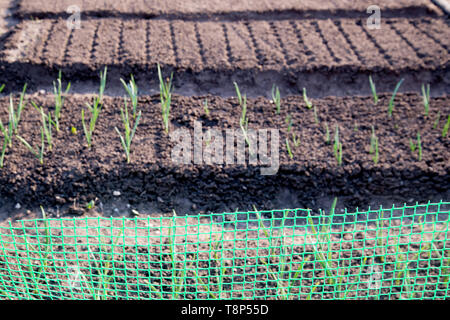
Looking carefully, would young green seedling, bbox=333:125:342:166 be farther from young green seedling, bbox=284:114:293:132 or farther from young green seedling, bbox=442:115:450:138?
young green seedling, bbox=442:115:450:138

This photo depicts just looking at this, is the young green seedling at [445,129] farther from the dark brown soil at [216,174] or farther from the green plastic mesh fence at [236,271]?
the green plastic mesh fence at [236,271]

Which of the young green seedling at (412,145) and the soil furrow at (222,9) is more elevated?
the soil furrow at (222,9)

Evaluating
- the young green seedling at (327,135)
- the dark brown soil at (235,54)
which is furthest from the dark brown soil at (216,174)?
the dark brown soil at (235,54)

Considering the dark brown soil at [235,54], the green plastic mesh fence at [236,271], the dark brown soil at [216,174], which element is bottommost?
the green plastic mesh fence at [236,271]

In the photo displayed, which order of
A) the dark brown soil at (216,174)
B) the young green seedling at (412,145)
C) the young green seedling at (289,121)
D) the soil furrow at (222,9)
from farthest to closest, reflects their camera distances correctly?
the soil furrow at (222,9) → the young green seedling at (289,121) → the young green seedling at (412,145) → the dark brown soil at (216,174)

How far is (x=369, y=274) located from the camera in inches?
102

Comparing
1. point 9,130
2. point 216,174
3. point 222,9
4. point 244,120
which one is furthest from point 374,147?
point 9,130

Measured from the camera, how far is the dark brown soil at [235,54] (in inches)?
156

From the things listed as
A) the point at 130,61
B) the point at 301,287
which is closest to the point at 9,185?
the point at 130,61

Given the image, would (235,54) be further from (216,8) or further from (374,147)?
(374,147)

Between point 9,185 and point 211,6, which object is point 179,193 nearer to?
point 9,185

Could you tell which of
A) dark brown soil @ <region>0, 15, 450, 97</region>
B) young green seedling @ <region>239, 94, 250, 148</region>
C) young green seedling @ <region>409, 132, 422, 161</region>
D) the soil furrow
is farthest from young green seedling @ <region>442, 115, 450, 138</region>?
the soil furrow

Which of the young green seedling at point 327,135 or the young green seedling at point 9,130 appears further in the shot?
the young green seedling at point 327,135

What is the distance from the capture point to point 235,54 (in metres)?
4.08
